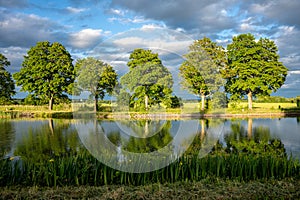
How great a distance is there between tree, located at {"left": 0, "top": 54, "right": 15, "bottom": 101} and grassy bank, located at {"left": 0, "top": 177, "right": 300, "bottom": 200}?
32700 millimetres

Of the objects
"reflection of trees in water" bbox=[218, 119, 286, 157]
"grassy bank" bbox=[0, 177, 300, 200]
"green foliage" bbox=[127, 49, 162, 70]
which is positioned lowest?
"reflection of trees in water" bbox=[218, 119, 286, 157]

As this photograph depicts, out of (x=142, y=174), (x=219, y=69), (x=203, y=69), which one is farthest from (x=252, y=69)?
(x=142, y=174)

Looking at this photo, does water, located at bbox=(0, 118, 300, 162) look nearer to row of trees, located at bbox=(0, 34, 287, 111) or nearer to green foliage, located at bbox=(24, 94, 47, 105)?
row of trees, located at bbox=(0, 34, 287, 111)

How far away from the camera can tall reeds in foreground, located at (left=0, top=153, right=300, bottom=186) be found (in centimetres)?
523

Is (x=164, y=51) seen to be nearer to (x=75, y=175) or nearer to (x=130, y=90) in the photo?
(x=130, y=90)

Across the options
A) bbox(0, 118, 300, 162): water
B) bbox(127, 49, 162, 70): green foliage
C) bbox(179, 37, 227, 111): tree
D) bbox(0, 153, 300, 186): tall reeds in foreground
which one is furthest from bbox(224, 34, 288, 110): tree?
bbox(0, 153, 300, 186): tall reeds in foreground

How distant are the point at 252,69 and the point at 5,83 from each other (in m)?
28.2

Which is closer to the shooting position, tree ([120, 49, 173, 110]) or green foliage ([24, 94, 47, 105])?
tree ([120, 49, 173, 110])

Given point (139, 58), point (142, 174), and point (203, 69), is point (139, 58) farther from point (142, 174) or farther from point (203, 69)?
point (142, 174)

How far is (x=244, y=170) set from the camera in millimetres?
5559

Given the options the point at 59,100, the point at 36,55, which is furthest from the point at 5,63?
the point at 59,100

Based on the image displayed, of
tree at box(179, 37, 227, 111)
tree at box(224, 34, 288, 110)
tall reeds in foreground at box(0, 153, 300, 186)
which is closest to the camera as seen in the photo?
tall reeds in foreground at box(0, 153, 300, 186)

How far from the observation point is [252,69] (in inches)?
1159

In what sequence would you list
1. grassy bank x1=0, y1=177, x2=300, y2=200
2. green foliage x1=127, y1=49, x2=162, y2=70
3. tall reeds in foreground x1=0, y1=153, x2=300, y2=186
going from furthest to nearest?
1. green foliage x1=127, y1=49, x2=162, y2=70
2. tall reeds in foreground x1=0, y1=153, x2=300, y2=186
3. grassy bank x1=0, y1=177, x2=300, y2=200
